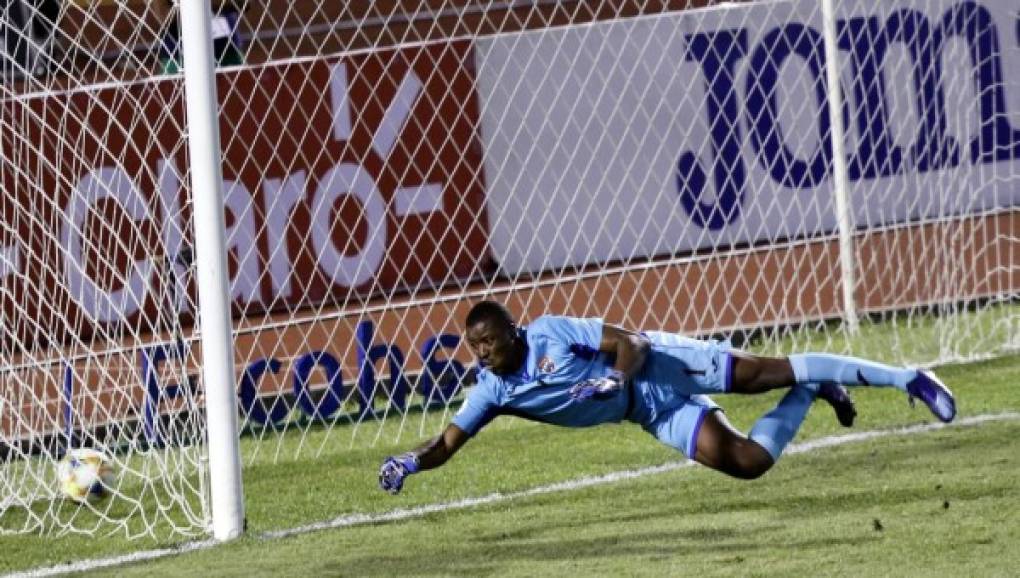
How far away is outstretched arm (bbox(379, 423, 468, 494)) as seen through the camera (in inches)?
290

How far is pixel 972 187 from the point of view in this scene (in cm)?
1302

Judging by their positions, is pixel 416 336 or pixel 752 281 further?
pixel 752 281

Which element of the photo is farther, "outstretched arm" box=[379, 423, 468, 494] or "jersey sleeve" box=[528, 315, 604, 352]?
"jersey sleeve" box=[528, 315, 604, 352]

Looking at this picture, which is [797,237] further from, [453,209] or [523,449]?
[523,449]

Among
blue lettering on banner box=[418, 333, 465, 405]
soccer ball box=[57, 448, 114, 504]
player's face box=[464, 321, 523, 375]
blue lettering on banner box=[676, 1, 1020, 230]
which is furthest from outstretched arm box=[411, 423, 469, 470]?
blue lettering on banner box=[676, 1, 1020, 230]

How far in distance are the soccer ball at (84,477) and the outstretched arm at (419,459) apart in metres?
2.03

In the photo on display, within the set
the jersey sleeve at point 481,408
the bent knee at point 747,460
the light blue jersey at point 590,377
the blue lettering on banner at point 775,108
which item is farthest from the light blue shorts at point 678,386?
the blue lettering on banner at point 775,108

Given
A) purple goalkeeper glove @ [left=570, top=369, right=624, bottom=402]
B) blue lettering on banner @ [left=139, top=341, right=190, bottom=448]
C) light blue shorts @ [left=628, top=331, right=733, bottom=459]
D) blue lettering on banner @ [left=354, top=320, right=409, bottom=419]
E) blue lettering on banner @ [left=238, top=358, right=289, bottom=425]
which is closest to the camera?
purple goalkeeper glove @ [left=570, top=369, right=624, bottom=402]

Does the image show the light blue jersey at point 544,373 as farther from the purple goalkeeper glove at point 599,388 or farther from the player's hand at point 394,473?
the player's hand at point 394,473

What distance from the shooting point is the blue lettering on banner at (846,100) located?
12.6 meters

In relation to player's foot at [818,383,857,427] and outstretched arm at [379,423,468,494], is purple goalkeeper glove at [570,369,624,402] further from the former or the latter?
player's foot at [818,383,857,427]

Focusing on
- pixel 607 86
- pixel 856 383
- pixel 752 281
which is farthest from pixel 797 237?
pixel 856 383

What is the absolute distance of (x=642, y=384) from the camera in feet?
26.1

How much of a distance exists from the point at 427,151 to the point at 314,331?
1.17 m
